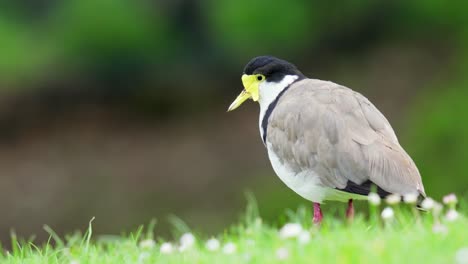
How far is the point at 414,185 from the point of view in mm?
4660

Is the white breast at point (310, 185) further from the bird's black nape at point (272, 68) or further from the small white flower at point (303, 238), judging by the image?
the small white flower at point (303, 238)

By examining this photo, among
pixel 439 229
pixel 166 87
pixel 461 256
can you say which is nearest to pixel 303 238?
pixel 439 229

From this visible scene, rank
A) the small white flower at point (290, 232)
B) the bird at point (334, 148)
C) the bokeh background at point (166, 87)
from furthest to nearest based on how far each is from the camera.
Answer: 1. the bokeh background at point (166, 87)
2. the bird at point (334, 148)
3. the small white flower at point (290, 232)

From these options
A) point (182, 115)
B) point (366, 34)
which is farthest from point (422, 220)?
point (182, 115)

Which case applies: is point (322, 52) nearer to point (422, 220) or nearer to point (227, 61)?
point (227, 61)

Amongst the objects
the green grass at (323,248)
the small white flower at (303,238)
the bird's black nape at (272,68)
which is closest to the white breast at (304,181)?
the green grass at (323,248)

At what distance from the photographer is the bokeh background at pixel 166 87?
12.6m

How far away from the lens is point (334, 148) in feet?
15.8

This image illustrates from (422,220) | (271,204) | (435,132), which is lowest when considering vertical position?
(271,204)

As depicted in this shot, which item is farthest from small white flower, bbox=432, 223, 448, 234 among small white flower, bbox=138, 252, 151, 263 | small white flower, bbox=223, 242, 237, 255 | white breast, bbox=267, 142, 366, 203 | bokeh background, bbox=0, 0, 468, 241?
bokeh background, bbox=0, 0, 468, 241

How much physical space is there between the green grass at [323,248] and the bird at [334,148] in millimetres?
175

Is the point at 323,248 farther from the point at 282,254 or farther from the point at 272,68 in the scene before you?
the point at 272,68

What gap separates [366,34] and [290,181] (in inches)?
360

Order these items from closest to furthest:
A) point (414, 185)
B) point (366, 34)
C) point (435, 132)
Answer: point (414, 185)
point (435, 132)
point (366, 34)
